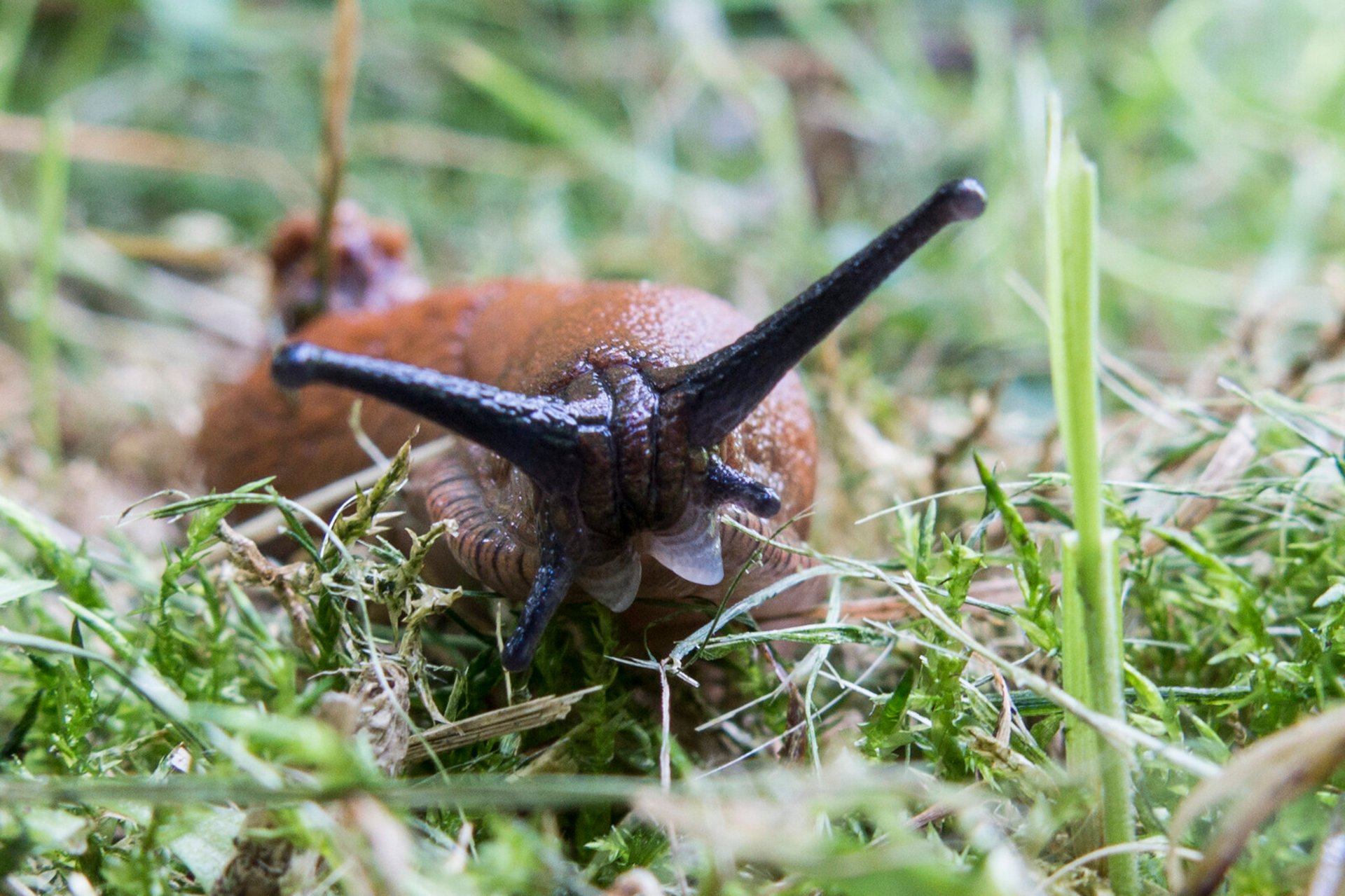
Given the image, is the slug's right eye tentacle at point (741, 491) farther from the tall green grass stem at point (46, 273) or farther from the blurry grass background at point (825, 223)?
the tall green grass stem at point (46, 273)

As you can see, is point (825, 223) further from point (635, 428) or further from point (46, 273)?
point (635, 428)

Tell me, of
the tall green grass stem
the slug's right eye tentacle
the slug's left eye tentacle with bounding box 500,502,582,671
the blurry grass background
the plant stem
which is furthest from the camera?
the tall green grass stem

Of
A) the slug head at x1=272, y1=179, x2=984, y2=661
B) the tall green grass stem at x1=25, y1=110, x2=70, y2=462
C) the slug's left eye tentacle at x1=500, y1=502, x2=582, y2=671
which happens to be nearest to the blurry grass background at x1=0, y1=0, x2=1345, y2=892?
the tall green grass stem at x1=25, y1=110, x2=70, y2=462

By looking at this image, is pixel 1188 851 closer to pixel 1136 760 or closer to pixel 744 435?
pixel 1136 760

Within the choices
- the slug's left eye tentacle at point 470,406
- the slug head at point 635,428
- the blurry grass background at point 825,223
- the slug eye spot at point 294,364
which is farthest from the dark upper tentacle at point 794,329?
the slug eye spot at point 294,364

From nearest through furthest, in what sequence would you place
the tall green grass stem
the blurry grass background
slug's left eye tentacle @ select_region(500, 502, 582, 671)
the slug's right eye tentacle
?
slug's left eye tentacle @ select_region(500, 502, 582, 671) < the slug's right eye tentacle < the blurry grass background < the tall green grass stem

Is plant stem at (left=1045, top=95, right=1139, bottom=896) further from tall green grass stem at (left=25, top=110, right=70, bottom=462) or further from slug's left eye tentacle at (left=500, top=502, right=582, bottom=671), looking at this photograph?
tall green grass stem at (left=25, top=110, right=70, bottom=462)

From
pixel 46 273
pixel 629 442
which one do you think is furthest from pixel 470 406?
pixel 46 273
